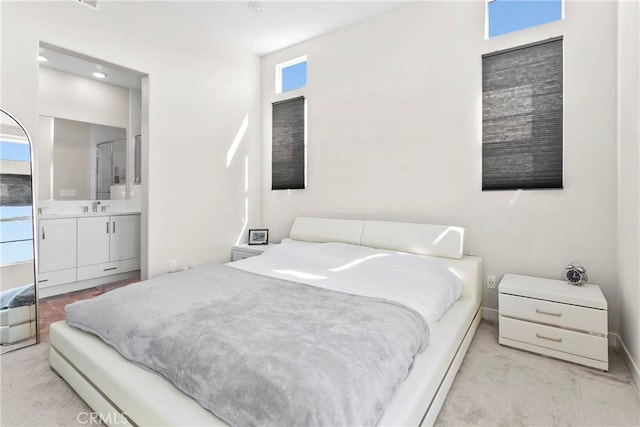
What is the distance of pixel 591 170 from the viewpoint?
7.59 feet

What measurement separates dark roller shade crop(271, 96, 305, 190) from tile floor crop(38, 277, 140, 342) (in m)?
2.45

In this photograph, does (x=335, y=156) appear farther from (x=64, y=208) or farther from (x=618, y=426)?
(x=64, y=208)

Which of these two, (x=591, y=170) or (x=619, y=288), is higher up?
(x=591, y=170)

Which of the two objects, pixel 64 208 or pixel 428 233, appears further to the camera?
pixel 64 208

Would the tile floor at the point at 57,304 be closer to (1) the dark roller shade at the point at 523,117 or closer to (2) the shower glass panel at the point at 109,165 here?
(2) the shower glass panel at the point at 109,165

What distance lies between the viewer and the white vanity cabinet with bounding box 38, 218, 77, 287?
332 centimetres

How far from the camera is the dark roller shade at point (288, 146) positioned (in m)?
3.90

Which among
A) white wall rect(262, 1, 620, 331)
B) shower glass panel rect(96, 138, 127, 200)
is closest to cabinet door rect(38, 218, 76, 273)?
shower glass panel rect(96, 138, 127, 200)

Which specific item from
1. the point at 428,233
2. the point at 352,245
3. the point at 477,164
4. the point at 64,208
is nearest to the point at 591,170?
the point at 477,164

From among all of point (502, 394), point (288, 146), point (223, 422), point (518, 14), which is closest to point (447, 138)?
point (518, 14)

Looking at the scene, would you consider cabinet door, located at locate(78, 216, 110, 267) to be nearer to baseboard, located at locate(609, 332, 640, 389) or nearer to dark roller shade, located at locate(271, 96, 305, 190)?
dark roller shade, located at locate(271, 96, 305, 190)

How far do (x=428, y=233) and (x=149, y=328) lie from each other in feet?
7.42

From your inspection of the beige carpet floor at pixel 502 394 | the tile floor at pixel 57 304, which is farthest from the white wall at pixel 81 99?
the beige carpet floor at pixel 502 394

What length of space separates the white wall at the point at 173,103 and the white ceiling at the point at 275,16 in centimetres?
19
